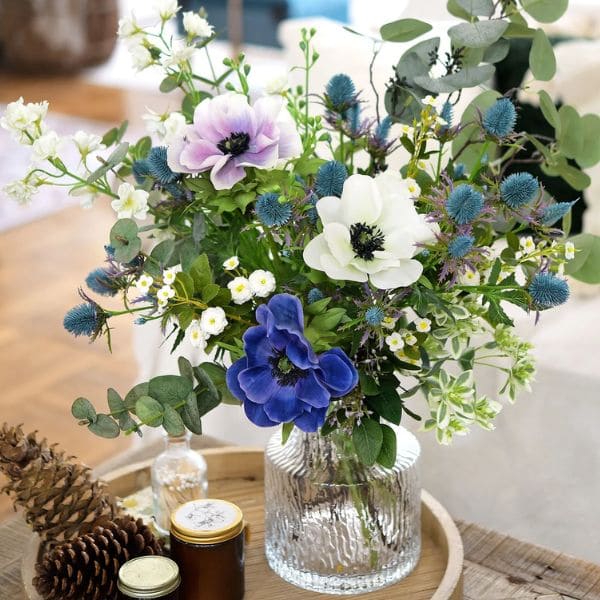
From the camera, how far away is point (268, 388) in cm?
77

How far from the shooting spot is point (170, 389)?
847mm

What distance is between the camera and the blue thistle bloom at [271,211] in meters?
0.78

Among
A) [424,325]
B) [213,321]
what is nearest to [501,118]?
[424,325]

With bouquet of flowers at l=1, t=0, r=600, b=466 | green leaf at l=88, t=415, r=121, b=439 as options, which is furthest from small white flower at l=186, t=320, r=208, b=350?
green leaf at l=88, t=415, r=121, b=439

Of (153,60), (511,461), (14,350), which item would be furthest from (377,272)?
(14,350)

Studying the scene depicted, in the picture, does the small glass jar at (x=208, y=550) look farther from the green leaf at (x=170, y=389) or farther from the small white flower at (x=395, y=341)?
the small white flower at (x=395, y=341)

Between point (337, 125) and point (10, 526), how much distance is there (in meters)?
0.60

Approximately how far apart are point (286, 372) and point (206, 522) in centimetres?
21

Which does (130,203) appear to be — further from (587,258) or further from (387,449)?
(587,258)

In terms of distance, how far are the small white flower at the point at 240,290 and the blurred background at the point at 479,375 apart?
0.23 metres

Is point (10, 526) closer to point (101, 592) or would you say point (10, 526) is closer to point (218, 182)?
point (101, 592)

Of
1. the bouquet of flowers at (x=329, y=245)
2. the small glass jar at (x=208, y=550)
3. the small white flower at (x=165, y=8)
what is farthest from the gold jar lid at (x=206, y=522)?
the small white flower at (x=165, y=8)

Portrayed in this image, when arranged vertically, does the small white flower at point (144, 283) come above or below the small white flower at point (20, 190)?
below

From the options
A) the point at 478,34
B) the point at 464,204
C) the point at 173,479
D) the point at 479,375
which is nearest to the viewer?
the point at 464,204
